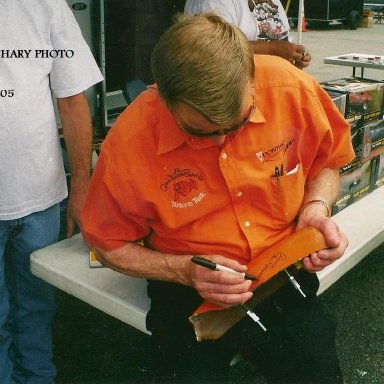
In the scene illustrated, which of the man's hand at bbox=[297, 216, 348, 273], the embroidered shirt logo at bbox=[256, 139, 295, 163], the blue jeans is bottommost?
the blue jeans

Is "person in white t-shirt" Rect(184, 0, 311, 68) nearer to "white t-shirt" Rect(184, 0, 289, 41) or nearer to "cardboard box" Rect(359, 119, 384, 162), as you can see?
"white t-shirt" Rect(184, 0, 289, 41)

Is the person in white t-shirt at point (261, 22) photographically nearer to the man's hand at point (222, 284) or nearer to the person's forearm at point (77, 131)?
the person's forearm at point (77, 131)

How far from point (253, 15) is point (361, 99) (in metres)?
0.67

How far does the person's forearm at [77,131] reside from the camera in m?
2.00

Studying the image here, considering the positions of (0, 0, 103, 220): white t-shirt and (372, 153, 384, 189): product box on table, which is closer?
(0, 0, 103, 220): white t-shirt

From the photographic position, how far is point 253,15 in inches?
110

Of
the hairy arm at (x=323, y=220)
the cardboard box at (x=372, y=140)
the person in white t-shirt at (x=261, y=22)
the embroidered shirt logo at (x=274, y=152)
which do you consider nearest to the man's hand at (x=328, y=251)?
the hairy arm at (x=323, y=220)

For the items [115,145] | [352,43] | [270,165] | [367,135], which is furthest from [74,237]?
[352,43]

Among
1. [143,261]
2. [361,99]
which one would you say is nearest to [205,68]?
[143,261]

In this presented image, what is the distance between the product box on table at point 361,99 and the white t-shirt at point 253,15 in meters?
0.40

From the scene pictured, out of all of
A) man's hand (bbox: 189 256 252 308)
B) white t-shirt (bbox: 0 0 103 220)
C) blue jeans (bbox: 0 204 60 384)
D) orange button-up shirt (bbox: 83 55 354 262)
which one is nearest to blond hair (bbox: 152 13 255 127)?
orange button-up shirt (bbox: 83 55 354 262)

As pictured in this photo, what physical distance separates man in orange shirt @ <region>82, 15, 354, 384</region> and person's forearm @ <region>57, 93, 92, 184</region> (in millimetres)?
475

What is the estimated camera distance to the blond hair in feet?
4.07

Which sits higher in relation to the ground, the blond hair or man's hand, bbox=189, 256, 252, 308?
the blond hair
